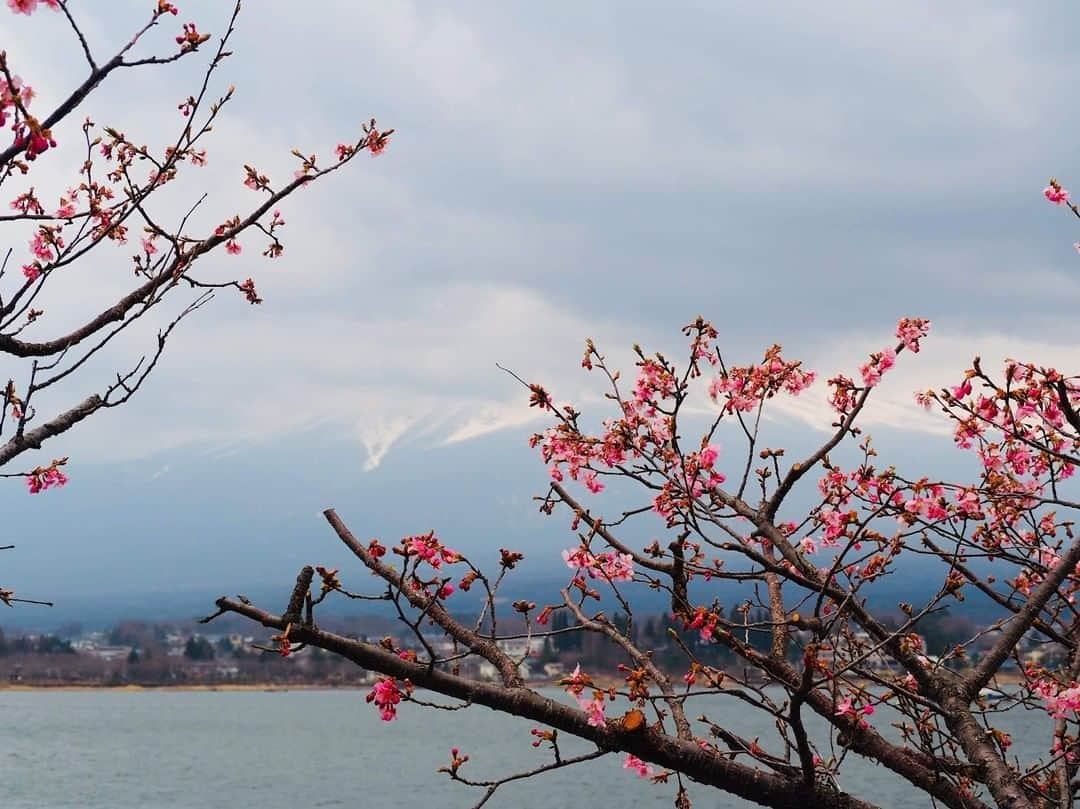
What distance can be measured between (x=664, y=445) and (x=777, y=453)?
2.51 ft

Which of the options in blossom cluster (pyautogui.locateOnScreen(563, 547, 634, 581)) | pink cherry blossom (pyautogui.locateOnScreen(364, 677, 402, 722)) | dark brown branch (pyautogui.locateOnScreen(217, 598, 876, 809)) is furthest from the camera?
blossom cluster (pyautogui.locateOnScreen(563, 547, 634, 581))

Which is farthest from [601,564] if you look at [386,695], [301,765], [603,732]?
[301,765]

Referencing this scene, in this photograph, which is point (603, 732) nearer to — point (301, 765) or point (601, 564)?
point (601, 564)

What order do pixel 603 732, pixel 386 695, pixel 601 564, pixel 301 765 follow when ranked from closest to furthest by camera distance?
pixel 603 732 → pixel 386 695 → pixel 601 564 → pixel 301 765

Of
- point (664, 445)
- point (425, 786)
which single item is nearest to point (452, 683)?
point (664, 445)

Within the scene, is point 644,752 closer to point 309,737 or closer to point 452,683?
point 452,683

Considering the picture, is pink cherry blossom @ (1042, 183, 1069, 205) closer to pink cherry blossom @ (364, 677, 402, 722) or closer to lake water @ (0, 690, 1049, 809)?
pink cherry blossom @ (364, 677, 402, 722)

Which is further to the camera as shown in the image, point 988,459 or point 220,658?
point 220,658

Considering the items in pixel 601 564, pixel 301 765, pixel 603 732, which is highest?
pixel 601 564

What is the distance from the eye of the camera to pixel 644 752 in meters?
4.32

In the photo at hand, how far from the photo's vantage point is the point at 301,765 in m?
69.5

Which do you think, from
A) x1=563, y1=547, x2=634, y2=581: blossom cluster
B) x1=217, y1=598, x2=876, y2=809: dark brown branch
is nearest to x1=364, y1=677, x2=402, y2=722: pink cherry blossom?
x1=217, y1=598, x2=876, y2=809: dark brown branch

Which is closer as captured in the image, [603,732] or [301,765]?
[603,732]

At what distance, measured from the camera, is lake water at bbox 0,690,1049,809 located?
50.8 m
